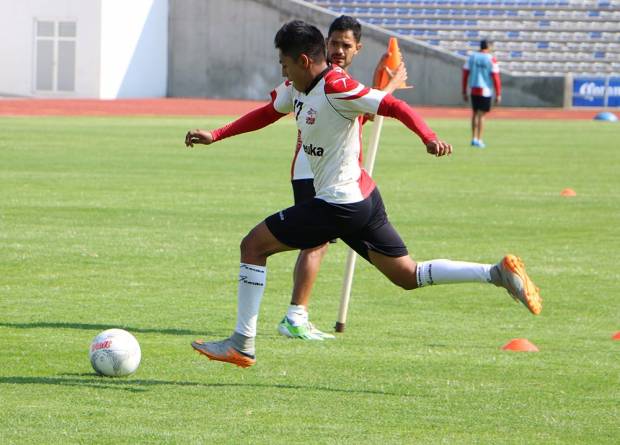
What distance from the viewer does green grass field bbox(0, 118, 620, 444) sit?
6109 millimetres

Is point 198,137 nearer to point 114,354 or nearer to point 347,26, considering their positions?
point 114,354

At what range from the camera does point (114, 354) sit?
700cm

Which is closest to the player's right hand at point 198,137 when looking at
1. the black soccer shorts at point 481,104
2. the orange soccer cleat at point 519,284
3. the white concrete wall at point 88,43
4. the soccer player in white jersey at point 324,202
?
the soccer player in white jersey at point 324,202

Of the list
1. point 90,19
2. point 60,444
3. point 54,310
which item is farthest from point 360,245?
→ point 90,19

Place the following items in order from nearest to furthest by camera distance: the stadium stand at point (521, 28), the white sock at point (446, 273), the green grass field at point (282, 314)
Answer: the green grass field at point (282, 314) → the white sock at point (446, 273) → the stadium stand at point (521, 28)

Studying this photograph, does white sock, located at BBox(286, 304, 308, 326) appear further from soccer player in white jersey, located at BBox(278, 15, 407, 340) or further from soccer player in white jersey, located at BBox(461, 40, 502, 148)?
soccer player in white jersey, located at BBox(461, 40, 502, 148)

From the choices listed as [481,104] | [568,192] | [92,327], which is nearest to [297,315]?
[92,327]

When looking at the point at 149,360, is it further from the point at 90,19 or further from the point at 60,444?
the point at 90,19

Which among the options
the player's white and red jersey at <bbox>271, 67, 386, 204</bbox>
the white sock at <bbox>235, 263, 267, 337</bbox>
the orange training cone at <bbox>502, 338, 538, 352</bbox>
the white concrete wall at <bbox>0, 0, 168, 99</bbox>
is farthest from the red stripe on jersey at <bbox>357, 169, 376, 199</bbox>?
the white concrete wall at <bbox>0, 0, 168, 99</bbox>

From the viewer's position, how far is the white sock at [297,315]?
27.8 ft

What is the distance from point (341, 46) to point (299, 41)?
167cm

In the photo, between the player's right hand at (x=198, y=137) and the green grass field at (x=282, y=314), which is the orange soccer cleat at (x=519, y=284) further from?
the player's right hand at (x=198, y=137)

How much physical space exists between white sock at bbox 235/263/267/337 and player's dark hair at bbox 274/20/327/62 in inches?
47.9

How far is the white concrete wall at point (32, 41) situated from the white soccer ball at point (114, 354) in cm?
4354
